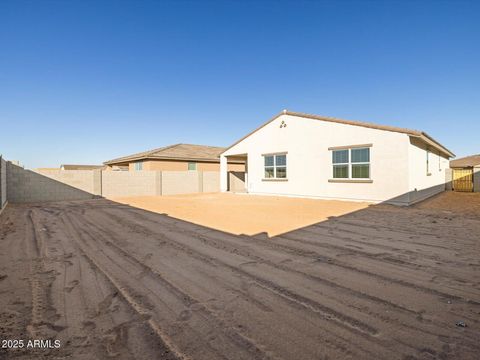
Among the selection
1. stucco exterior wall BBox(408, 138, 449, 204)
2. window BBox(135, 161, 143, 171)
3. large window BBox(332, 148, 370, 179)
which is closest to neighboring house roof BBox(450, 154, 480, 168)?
stucco exterior wall BBox(408, 138, 449, 204)

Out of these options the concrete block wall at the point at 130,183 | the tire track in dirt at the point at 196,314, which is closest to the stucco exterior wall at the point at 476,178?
the concrete block wall at the point at 130,183

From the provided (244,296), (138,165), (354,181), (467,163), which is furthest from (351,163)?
(467,163)

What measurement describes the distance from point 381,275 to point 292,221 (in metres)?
4.59

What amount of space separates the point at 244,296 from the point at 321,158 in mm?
12766

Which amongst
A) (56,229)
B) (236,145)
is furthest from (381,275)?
(236,145)

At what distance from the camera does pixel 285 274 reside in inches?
159

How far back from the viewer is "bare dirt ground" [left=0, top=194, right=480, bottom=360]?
93.1 inches

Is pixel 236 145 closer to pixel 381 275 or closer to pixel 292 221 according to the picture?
pixel 292 221

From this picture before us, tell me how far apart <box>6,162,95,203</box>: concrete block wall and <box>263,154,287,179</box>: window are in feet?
44.2

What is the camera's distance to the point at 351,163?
13.7 metres

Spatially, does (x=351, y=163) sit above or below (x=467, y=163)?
below

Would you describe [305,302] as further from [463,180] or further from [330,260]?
[463,180]

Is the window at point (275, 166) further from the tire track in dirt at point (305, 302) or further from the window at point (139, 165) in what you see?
the window at point (139, 165)

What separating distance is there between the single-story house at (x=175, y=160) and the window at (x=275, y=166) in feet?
20.4
